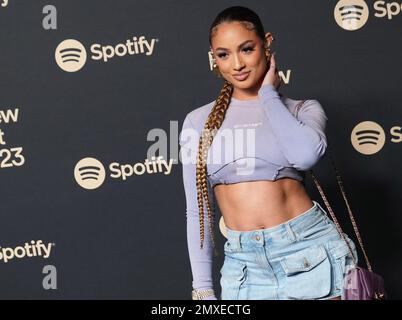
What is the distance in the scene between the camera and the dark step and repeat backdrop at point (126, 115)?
11.4ft

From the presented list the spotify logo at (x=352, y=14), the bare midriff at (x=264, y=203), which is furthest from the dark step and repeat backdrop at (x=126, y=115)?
the bare midriff at (x=264, y=203)

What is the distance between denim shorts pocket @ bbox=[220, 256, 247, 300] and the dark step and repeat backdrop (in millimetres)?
1248

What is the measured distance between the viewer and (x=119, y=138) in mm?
3559

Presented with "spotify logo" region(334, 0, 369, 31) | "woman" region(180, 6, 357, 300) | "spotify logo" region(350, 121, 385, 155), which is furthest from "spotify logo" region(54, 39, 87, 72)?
"woman" region(180, 6, 357, 300)

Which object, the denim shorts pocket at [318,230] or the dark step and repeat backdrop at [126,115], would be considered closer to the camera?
the denim shorts pocket at [318,230]

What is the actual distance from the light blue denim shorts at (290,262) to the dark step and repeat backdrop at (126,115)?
131 cm

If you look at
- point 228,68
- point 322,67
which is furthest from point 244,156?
point 322,67

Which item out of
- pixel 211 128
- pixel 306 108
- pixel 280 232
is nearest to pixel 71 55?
pixel 211 128

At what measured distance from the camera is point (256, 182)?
2186mm

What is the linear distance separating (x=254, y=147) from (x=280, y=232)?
242mm

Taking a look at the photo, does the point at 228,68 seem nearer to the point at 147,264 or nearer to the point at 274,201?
the point at 274,201

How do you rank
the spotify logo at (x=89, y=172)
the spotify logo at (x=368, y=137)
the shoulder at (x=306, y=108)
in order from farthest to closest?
the spotify logo at (x=89, y=172) < the spotify logo at (x=368, y=137) < the shoulder at (x=306, y=108)

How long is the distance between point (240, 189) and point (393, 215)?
4.75ft

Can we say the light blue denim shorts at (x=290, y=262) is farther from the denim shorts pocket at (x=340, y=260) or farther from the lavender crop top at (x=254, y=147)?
the lavender crop top at (x=254, y=147)
